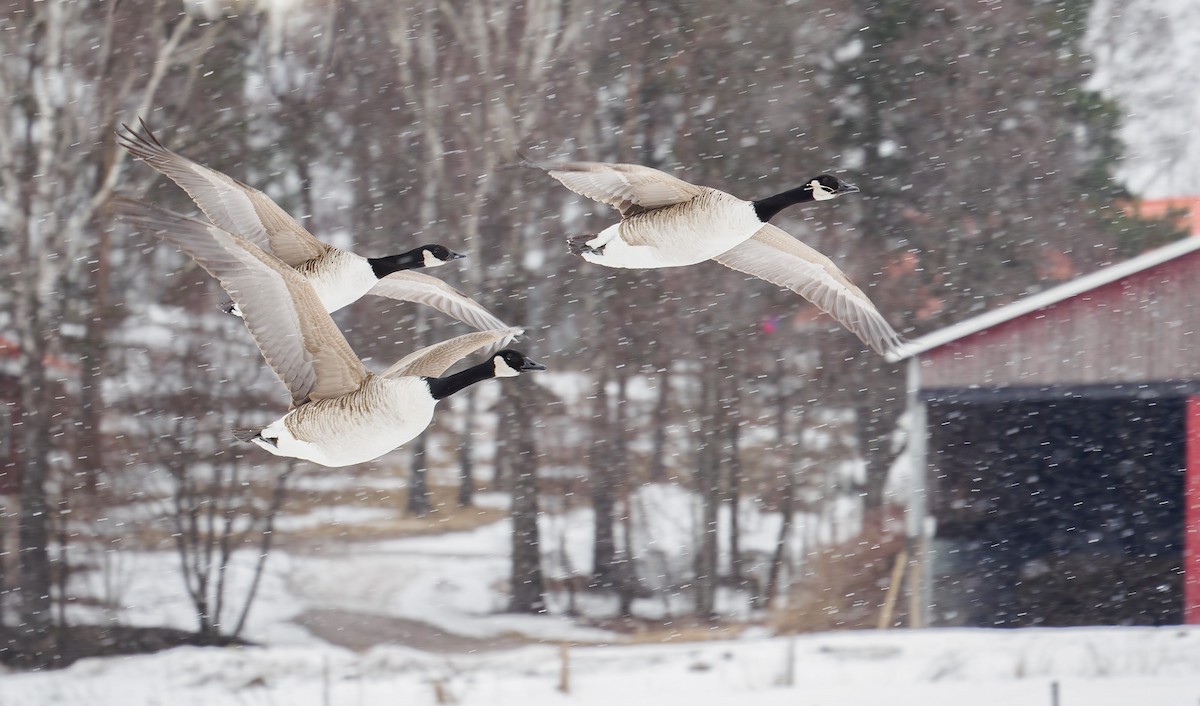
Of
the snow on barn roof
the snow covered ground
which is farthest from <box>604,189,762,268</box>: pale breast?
the snow covered ground

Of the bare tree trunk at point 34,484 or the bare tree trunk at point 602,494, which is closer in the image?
the bare tree trunk at point 34,484

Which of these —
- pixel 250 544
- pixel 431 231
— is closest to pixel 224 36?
pixel 431 231

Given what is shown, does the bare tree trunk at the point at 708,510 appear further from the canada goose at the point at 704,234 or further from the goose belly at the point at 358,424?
the goose belly at the point at 358,424

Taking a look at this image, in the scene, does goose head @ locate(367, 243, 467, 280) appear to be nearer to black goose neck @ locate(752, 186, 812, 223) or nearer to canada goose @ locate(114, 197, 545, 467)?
canada goose @ locate(114, 197, 545, 467)

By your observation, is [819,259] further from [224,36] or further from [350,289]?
[224,36]

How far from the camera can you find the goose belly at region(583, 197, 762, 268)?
226 centimetres

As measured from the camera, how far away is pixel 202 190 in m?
2.82

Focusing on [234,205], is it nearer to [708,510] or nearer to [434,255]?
[434,255]

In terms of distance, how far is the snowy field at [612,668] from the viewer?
9023 mm

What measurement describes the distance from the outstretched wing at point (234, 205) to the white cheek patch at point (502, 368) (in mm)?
725

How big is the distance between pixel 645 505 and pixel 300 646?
310 centimetres

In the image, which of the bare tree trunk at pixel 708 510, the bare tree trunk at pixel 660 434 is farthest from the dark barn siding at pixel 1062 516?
the bare tree trunk at pixel 660 434

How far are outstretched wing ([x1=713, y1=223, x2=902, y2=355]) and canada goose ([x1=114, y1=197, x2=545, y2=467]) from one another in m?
0.97

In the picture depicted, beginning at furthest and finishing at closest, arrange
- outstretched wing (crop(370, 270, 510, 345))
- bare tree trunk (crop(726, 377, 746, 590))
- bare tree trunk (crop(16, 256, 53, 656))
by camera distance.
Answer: bare tree trunk (crop(726, 377, 746, 590)), bare tree trunk (crop(16, 256, 53, 656)), outstretched wing (crop(370, 270, 510, 345))
